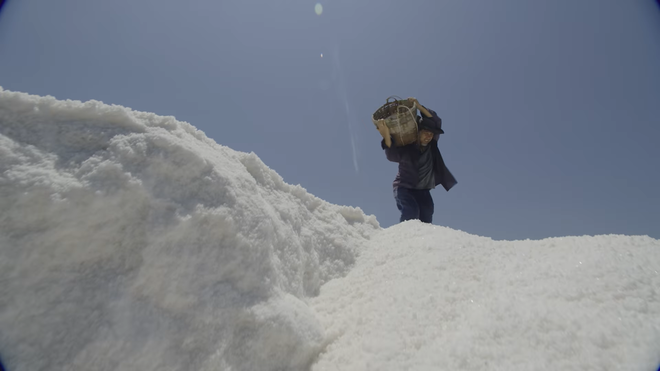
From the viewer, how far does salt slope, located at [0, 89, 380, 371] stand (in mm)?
973

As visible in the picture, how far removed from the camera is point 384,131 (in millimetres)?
4297

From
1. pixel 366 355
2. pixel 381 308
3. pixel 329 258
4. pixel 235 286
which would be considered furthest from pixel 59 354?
pixel 329 258

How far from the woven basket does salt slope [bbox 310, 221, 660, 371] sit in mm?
2728

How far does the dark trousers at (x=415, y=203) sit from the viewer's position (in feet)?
13.5

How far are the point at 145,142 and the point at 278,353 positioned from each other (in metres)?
1.07

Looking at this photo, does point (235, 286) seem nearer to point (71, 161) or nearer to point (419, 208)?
point (71, 161)

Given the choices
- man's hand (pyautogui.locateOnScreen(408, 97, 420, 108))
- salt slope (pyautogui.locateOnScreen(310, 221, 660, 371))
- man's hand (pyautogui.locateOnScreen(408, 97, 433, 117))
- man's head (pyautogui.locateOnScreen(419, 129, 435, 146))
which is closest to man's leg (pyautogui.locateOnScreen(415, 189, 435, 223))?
man's head (pyautogui.locateOnScreen(419, 129, 435, 146))

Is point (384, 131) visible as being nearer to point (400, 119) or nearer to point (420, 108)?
point (400, 119)

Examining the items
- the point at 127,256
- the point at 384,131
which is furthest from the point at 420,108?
the point at 127,256

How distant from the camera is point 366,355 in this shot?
3.61ft

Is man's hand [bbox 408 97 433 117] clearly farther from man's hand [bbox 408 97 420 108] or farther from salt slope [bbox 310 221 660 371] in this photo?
salt slope [bbox 310 221 660 371]

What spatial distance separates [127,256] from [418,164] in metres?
3.87

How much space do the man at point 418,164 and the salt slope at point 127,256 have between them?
3.11m

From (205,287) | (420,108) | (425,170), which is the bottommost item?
(205,287)
